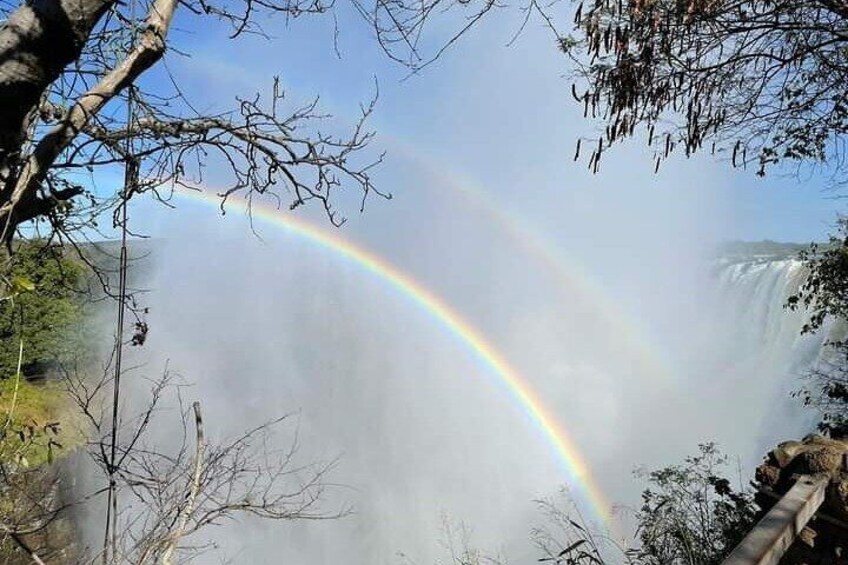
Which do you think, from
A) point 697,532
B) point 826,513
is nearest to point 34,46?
point 826,513

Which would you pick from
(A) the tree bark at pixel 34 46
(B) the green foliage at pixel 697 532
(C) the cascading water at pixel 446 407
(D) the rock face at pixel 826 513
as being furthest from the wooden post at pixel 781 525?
(C) the cascading water at pixel 446 407

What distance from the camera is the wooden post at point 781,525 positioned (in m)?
1.39

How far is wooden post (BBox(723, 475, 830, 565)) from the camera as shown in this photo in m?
1.39

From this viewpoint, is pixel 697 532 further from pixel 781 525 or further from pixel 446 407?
pixel 446 407

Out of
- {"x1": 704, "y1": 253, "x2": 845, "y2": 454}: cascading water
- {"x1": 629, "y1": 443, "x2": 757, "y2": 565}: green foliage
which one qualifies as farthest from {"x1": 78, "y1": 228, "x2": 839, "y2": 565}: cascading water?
{"x1": 629, "y1": 443, "x2": 757, "y2": 565}: green foliage

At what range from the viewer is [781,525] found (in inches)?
59.8

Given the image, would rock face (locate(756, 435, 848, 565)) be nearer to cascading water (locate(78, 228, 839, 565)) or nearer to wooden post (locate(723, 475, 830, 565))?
wooden post (locate(723, 475, 830, 565))

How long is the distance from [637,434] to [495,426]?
517cm

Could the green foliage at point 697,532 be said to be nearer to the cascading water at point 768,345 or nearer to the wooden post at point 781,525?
the wooden post at point 781,525

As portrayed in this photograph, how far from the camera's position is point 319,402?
24656 mm

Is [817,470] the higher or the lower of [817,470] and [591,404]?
the lower

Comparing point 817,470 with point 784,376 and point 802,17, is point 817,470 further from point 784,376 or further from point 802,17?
point 784,376

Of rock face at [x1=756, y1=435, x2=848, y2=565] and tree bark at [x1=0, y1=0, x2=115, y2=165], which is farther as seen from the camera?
rock face at [x1=756, y1=435, x2=848, y2=565]

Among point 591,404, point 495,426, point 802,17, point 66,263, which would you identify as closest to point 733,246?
point 591,404
